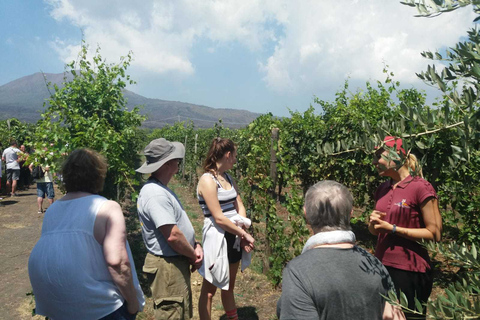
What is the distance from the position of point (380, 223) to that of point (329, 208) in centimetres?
80

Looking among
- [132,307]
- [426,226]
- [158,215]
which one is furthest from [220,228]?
[426,226]

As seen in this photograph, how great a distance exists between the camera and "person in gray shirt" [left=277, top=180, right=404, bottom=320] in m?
1.26

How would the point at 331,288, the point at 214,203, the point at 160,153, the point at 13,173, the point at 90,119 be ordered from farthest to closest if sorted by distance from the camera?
1. the point at 13,173
2. the point at 90,119
3. the point at 214,203
4. the point at 160,153
5. the point at 331,288

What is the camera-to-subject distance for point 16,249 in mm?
Result: 6238

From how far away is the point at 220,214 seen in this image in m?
2.72

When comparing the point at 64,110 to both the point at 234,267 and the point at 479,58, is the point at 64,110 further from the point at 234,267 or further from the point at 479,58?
the point at 479,58

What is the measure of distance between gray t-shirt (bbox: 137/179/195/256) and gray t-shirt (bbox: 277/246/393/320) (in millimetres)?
1122

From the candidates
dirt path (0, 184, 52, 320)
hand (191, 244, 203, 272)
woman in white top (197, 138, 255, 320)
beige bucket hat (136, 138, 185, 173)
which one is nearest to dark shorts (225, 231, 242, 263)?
woman in white top (197, 138, 255, 320)

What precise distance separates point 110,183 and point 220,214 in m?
3.46

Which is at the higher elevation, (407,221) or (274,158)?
(274,158)

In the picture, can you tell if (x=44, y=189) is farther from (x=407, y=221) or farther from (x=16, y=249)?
(x=407, y=221)

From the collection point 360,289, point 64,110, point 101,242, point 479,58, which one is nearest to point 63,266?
point 101,242

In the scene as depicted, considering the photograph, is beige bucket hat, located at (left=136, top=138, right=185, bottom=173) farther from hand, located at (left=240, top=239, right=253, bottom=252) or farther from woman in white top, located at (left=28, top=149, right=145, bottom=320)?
hand, located at (left=240, top=239, right=253, bottom=252)

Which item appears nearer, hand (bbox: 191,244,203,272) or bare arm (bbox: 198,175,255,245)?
hand (bbox: 191,244,203,272)
